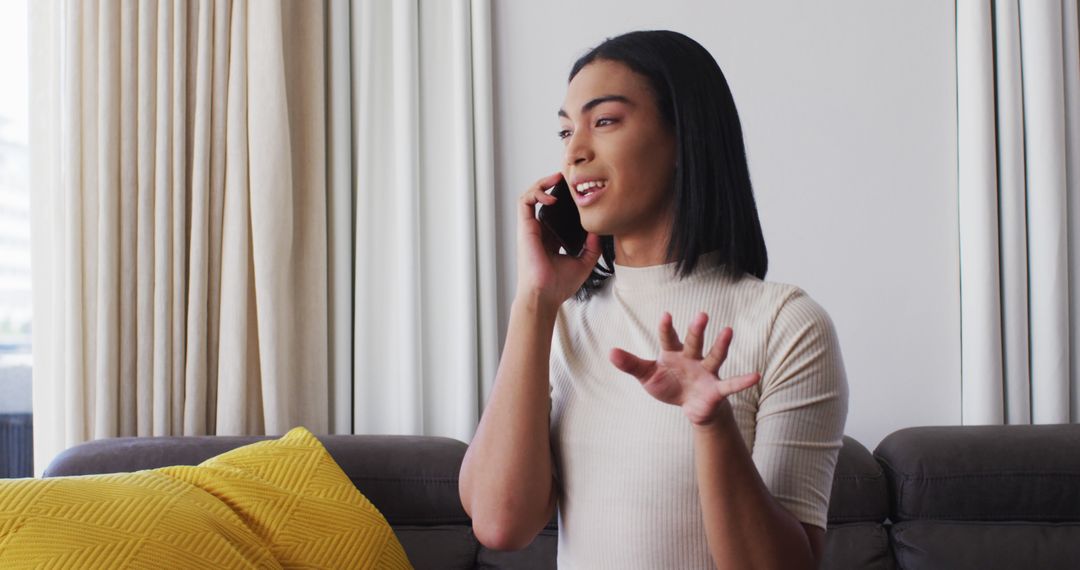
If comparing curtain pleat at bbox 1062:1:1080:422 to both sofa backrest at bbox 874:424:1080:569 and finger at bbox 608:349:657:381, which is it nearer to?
sofa backrest at bbox 874:424:1080:569

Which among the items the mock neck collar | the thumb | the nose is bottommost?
the mock neck collar

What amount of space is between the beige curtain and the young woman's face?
1.22 metres

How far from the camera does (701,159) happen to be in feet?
3.47

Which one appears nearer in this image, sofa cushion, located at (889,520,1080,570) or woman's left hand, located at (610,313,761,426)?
woman's left hand, located at (610,313,761,426)

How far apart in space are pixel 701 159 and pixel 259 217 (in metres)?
1.34

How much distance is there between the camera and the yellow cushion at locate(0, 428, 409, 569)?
4.21ft

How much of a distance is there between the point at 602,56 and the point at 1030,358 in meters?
1.51

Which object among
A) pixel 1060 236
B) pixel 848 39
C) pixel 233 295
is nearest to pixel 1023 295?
pixel 1060 236

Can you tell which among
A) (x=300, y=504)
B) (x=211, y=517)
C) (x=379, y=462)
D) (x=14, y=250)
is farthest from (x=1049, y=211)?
(x=14, y=250)

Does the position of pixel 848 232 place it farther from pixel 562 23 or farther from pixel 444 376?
pixel 444 376

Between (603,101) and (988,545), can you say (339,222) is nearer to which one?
(603,101)

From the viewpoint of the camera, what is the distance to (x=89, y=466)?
1751mm

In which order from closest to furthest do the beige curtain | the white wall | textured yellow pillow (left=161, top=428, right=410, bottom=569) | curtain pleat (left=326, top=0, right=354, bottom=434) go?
1. textured yellow pillow (left=161, top=428, right=410, bottom=569)
2. the beige curtain
3. the white wall
4. curtain pleat (left=326, top=0, right=354, bottom=434)

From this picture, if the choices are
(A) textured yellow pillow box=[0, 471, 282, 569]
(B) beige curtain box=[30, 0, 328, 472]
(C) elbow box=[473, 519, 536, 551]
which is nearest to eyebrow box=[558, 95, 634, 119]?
(C) elbow box=[473, 519, 536, 551]
